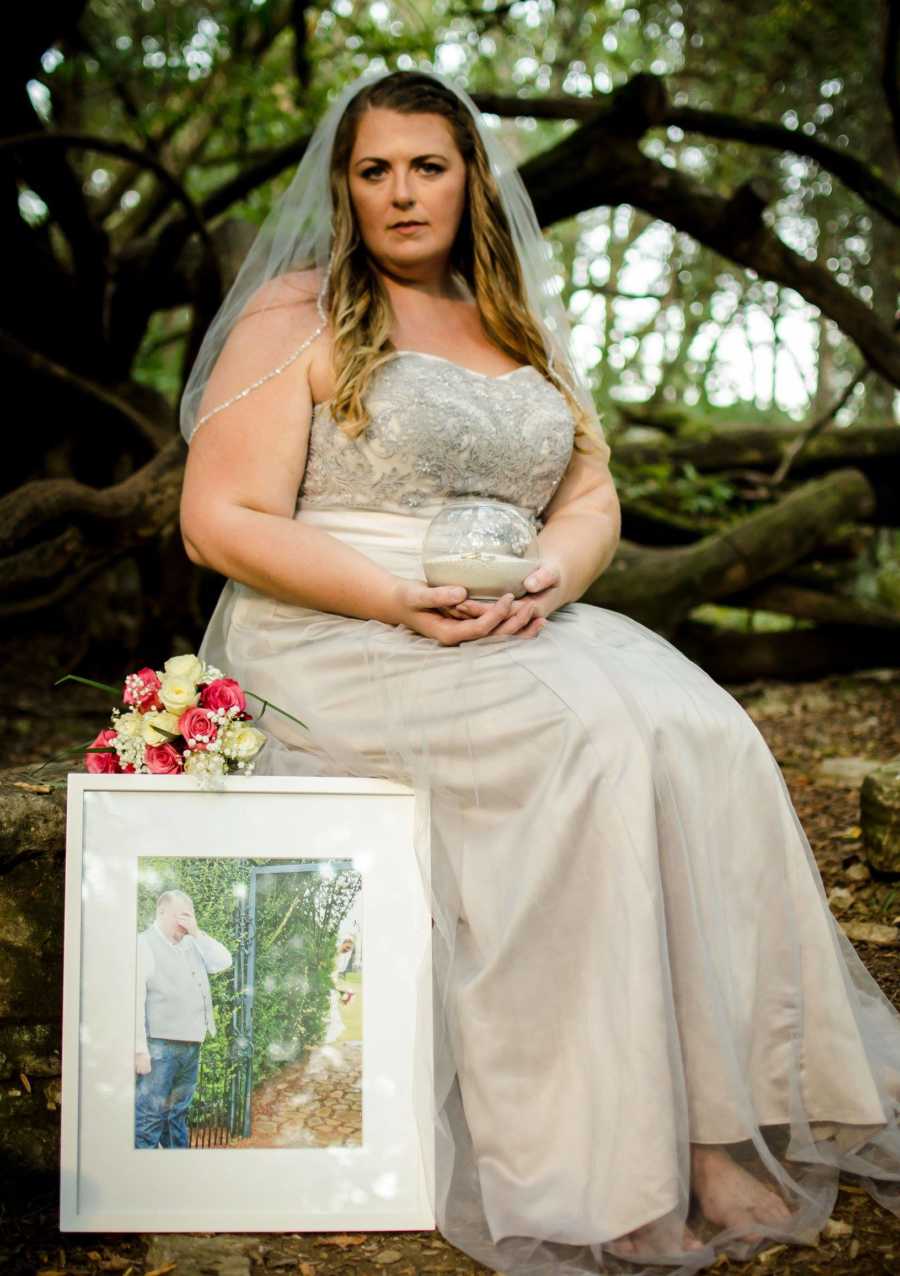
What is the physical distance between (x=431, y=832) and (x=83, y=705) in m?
4.50

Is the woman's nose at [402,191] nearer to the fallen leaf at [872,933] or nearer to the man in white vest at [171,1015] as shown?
the man in white vest at [171,1015]

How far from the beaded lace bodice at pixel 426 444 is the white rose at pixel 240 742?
80cm

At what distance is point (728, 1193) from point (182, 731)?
1.25 meters

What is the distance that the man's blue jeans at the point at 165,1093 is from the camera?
2229mm

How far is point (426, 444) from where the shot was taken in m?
2.95

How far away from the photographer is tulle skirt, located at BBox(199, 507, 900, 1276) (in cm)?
213

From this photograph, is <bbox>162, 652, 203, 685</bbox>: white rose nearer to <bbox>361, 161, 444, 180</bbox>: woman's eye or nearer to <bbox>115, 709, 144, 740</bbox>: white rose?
<bbox>115, 709, 144, 740</bbox>: white rose

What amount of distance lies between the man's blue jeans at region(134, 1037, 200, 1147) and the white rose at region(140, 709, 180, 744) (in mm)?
533

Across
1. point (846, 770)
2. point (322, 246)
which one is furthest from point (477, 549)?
point (846, 770)

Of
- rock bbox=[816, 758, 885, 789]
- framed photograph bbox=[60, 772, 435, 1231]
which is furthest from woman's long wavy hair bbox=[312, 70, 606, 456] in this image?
rock bbox=[816, 758, 885, 789]

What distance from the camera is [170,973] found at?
2.28 meters

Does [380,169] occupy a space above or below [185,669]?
above

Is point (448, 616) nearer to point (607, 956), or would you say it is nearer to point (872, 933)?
point (607, 956)

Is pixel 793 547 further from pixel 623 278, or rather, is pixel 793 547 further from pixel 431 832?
pixel 623 278
